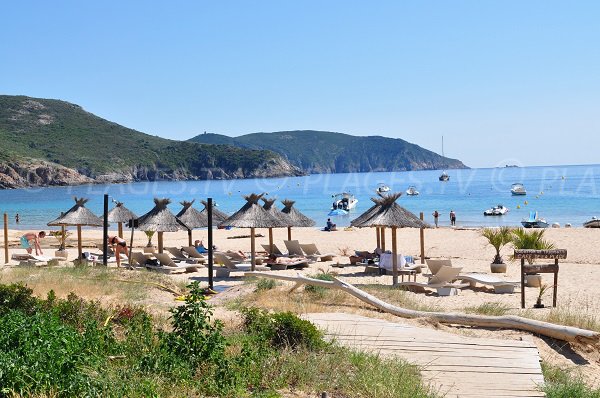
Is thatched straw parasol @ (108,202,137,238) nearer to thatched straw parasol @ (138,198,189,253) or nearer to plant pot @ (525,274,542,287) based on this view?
thatched straw parasol @ (138,198,189,253)

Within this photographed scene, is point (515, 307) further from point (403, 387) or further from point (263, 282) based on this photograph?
point (403, 387)

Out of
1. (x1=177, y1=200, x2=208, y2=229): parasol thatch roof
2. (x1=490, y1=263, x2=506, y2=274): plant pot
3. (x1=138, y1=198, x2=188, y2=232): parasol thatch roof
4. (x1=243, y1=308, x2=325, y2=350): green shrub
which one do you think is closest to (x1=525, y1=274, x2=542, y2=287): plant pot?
(x1=490, y1=263, x2=506, y2=274): plant pot

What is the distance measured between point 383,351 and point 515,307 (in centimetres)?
553

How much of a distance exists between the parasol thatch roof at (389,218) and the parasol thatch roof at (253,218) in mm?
2669

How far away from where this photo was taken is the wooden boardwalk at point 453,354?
6.35 m

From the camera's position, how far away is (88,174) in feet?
383

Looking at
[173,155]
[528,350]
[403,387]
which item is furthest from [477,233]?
[173,155]

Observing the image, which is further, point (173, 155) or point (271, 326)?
point (173, 155)

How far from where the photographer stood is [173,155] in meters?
145

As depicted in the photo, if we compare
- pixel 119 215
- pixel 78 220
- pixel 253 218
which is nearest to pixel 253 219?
pixel 253 218

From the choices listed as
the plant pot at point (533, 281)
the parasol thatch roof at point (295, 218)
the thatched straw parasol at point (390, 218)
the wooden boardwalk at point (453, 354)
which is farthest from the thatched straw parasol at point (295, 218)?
the wooden boardwalk at point (453, 354)

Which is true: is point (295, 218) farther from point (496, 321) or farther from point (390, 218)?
point (496, 321)

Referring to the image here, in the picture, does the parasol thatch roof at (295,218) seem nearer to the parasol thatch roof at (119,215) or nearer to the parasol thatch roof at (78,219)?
the parasol thatch roof at (119,215)

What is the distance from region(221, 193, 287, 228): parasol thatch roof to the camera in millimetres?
18391
